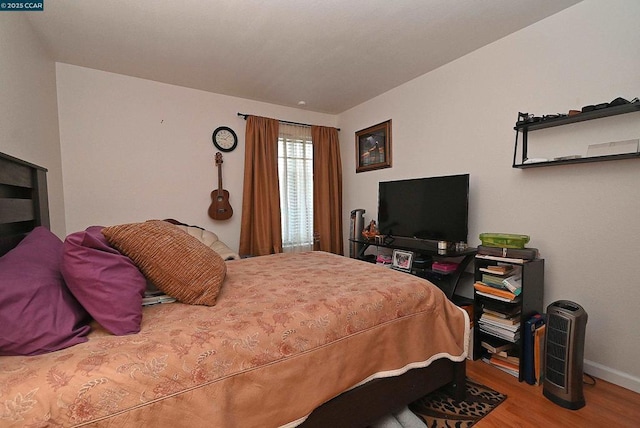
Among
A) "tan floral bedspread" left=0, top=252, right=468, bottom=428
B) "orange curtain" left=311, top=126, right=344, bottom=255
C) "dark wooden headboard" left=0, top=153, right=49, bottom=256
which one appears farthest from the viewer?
"orange curtain" left=311, top=126, right=344, bottom=255

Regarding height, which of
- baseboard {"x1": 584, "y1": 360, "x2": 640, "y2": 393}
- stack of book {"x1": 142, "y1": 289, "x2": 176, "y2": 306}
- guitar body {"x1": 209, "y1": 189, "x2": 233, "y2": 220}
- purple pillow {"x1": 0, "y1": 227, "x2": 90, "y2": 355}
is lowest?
baseboard {"x1": 584, "y1": 360, "x2": 640, "y2": 393}

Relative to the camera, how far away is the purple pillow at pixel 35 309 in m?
0.84

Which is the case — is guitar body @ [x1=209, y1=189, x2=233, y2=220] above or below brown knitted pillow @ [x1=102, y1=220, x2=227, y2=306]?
above

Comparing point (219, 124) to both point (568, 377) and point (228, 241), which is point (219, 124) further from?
point (568, 377)

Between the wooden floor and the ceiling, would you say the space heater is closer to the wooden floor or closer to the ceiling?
the wooden floor

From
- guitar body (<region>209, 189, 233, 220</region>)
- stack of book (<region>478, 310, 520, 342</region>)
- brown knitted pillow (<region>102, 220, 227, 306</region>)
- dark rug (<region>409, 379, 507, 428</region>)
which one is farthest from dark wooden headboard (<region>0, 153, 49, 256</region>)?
stack of book (<region>478, 310, 520, 342</region>)

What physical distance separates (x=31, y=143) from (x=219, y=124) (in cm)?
177

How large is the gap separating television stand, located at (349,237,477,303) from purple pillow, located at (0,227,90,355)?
2.34 metres

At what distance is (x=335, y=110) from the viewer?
4.08 m

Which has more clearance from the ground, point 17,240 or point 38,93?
point 38,93

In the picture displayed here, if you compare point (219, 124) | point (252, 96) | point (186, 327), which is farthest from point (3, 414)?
point (252, 96)

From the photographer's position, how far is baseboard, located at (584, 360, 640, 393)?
5.62ft

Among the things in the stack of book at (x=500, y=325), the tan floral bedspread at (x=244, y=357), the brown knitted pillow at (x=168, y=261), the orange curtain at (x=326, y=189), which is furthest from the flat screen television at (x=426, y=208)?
the brown knitted pillow at (x=168, y=261)

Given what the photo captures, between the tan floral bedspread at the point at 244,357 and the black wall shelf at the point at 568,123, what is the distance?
1268mm
